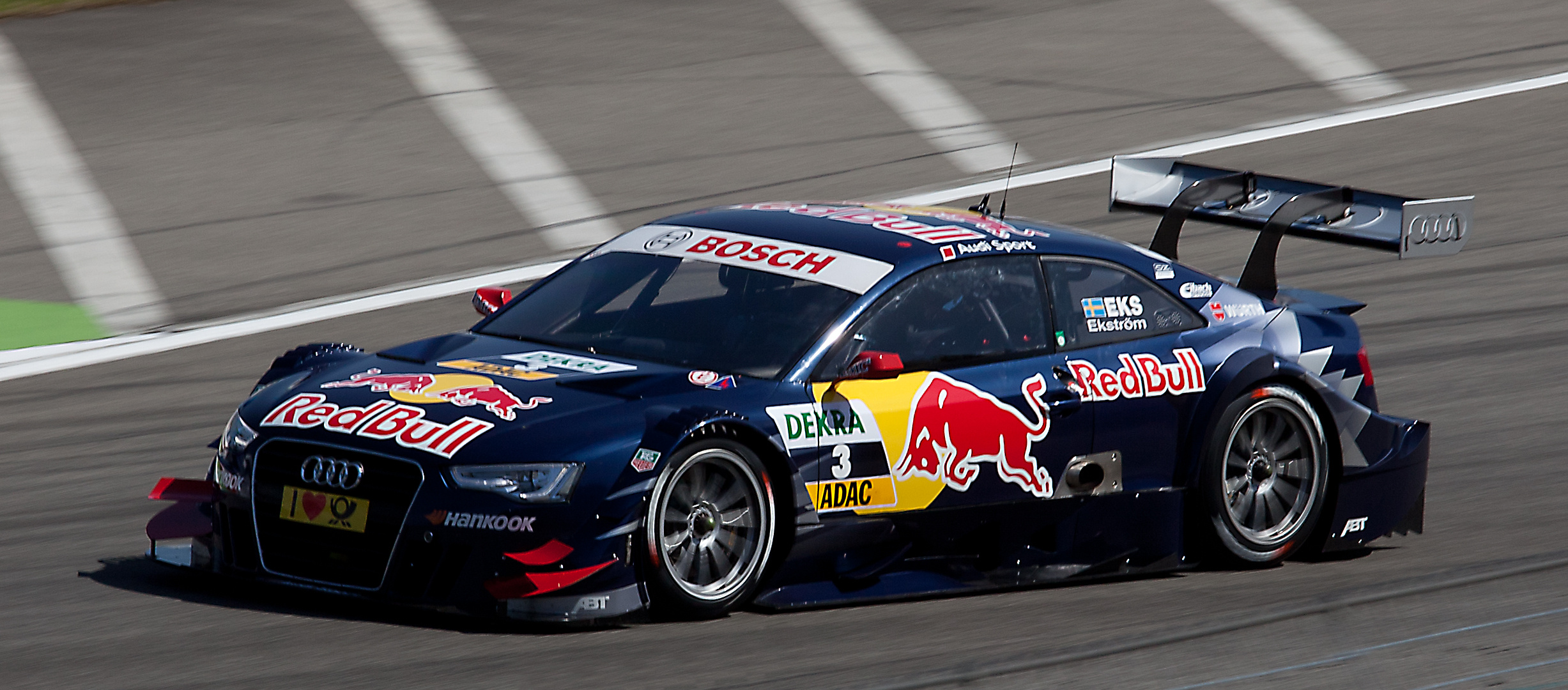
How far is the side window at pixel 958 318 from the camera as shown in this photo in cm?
660

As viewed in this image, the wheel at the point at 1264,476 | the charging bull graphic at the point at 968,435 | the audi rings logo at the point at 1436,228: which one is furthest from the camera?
the audi rings logo at the point at 1436,228

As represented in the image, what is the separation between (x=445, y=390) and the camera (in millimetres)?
6062

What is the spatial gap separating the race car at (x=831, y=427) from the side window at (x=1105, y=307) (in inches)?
0.5

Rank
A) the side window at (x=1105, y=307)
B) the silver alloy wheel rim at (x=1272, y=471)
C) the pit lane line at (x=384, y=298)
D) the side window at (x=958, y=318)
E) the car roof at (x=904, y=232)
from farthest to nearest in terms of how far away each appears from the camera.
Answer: the pit lane line at (x=384, y=298), the silver alloy wheel rim at (x=1272, y=471), the side window at (x=1105, y=307), the car roof at (x=904, y=232), the side window at (x=958, y=318)

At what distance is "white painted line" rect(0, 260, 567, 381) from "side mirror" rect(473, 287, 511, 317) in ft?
8.95

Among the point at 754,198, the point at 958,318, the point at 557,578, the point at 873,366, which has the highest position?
the point at 754,198

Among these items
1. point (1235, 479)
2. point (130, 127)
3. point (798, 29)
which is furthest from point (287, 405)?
point (798, 29)

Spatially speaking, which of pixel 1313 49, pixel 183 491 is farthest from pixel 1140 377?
pixel 1313 49

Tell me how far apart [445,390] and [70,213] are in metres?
8.06

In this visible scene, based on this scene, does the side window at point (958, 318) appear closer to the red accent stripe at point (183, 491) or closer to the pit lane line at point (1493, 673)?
the pit lane line at point (1493, 673)

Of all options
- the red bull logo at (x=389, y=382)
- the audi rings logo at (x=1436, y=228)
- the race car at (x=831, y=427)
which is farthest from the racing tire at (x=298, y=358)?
the audi rings logo at (x=1436, y=228)

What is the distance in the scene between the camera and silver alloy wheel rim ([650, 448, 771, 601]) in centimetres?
594

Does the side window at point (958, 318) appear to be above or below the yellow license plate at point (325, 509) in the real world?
above

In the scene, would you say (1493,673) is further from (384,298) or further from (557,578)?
(384,298)
